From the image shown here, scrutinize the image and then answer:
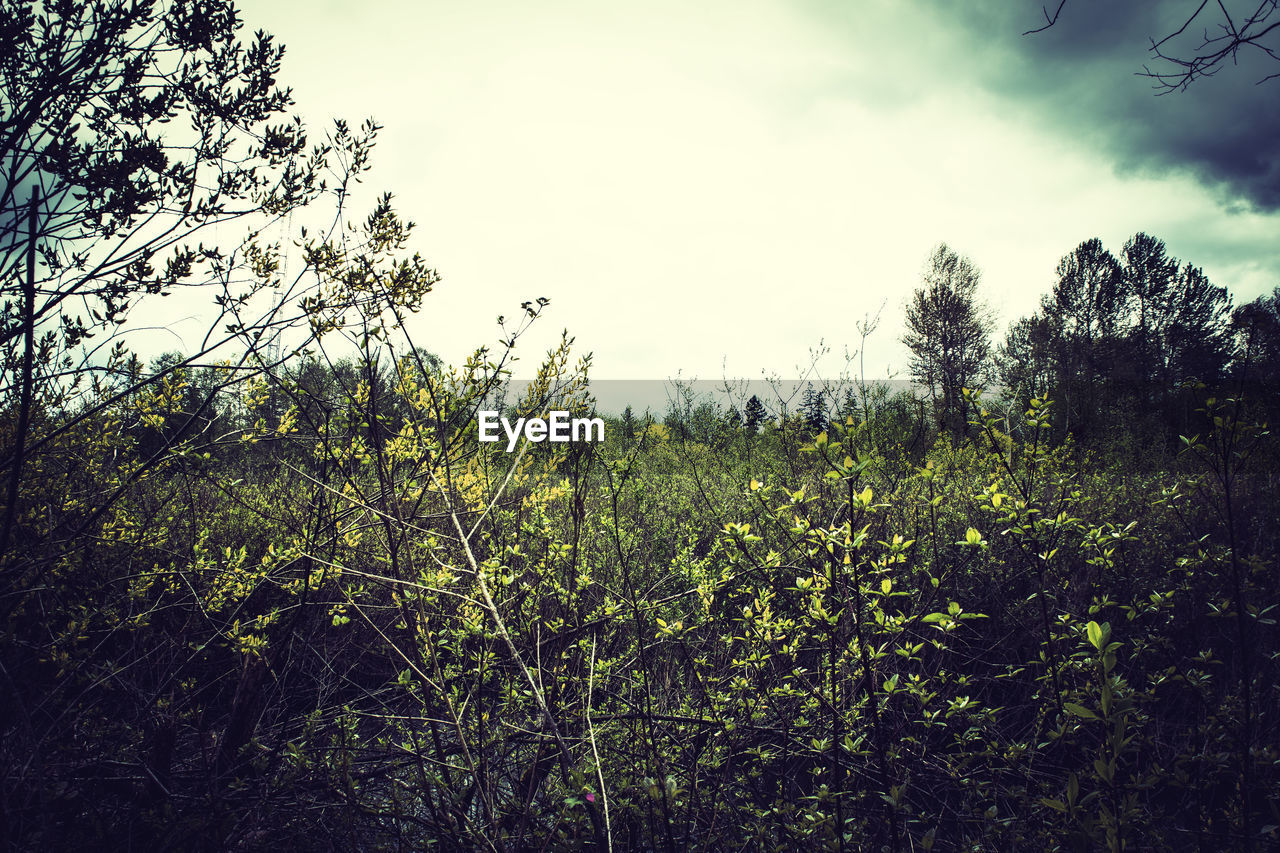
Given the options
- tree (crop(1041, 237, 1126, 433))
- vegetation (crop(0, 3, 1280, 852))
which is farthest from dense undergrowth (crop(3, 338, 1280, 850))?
tree (crop(1041, 237, 1126, 433))

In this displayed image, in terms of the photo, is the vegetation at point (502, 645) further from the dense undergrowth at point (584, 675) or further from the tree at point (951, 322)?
the tree at point (951, 322)

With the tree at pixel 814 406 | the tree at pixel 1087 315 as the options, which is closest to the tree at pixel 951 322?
the tree at pixel 1087 315

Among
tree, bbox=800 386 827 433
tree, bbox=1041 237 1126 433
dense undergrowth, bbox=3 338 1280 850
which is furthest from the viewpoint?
tree, bbox=1041 237 1126 433

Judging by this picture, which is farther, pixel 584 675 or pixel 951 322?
pixel 951 322

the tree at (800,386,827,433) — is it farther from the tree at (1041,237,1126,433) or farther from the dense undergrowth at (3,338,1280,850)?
Answer: the tree at (1041,237,1126,433)

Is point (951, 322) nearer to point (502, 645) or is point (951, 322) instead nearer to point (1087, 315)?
point (1087, 315)

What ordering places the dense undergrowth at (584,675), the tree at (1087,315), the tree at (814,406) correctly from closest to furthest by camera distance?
the dense undergrowth at (584,675), the tree at (814,406), the tree at (1087,315)

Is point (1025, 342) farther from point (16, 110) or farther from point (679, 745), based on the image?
point (16, 110)

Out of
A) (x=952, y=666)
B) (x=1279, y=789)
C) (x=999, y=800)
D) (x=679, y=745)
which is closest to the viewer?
(x=1279, y=789)

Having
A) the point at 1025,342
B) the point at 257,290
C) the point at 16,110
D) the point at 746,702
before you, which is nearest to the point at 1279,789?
the point at 746,702

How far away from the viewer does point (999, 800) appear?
230 cm

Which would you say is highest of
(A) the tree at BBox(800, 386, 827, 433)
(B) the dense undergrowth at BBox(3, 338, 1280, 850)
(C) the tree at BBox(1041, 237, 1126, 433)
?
(C) the tree at BBox(1041, 237, 1126, 433)

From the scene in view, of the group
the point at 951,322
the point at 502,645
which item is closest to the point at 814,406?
the point at 502,645

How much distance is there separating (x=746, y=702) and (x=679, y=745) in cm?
34
